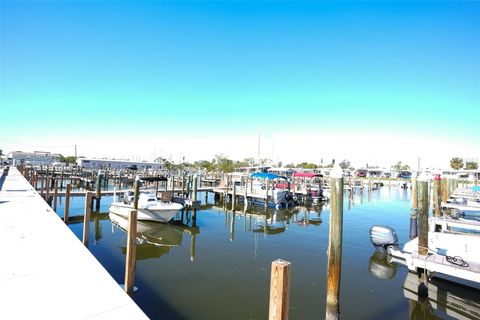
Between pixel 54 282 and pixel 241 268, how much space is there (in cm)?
663

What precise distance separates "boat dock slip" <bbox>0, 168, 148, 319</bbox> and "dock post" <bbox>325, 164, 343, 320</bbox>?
13.2 ft

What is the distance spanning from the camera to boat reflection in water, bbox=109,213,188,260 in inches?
501

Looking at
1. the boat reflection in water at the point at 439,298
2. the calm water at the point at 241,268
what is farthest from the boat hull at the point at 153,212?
the boat reflection in water at the point at 439,298

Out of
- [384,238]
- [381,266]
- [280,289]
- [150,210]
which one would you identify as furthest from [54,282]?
[384,238]

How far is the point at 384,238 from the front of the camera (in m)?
12.5

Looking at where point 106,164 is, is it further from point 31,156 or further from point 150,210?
point 150,210

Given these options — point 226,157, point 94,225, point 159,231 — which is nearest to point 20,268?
point 159,231

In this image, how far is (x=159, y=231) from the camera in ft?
54.3

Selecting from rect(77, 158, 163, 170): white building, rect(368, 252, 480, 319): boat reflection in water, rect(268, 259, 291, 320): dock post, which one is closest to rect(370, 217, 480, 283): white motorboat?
rect(368, 252, 480, 319): boat reflection in water

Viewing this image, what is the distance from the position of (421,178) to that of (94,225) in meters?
18.0

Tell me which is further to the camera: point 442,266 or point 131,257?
point 442,266

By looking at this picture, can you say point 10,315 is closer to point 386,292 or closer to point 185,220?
point 386,292

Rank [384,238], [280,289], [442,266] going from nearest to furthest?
1. [280,289]
2. [442,266]
3. [384,238]

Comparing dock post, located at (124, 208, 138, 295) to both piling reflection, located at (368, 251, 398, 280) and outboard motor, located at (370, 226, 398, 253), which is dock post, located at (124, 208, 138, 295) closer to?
piling reflection, located at (368, 251, 398, 280)
